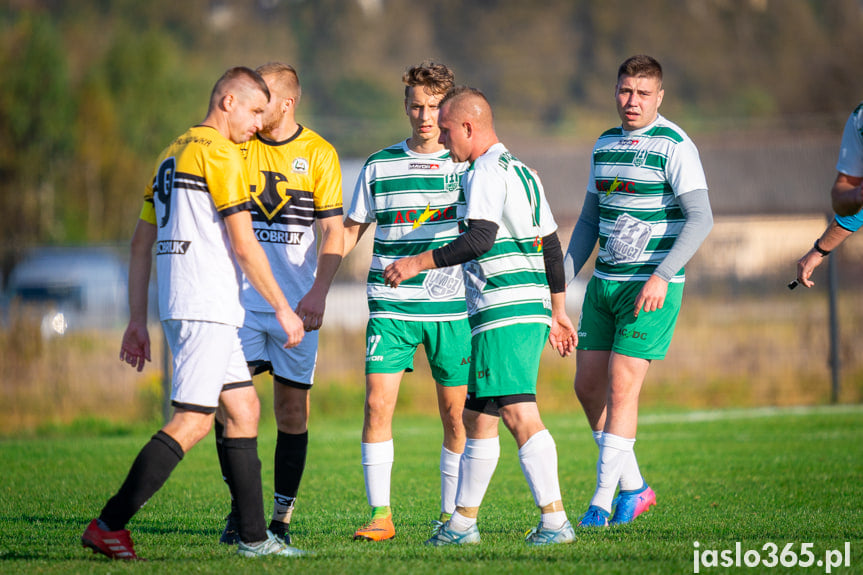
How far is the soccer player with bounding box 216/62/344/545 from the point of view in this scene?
5633 mm

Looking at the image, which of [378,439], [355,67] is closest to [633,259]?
[378,439]

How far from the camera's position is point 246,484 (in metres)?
5.00

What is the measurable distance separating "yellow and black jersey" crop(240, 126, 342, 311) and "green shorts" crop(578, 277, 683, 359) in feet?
5.80

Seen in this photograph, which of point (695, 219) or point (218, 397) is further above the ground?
point (695, 219)

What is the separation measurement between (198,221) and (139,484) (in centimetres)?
130

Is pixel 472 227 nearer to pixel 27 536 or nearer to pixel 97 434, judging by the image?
pixel 27 536

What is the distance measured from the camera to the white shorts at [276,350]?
18.3 ft

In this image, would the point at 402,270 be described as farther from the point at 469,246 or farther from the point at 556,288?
the point at 556,288

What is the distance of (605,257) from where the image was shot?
6.15 m

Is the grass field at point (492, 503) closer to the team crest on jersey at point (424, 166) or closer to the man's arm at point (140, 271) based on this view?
the man's arm at point (140, 271)

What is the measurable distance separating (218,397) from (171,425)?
Answer: 26 cm

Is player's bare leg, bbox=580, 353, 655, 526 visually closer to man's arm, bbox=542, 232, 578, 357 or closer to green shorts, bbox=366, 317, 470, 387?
man's arm, bbox=542, 232, 578, 357

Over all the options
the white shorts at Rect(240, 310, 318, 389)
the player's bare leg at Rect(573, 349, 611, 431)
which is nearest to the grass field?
the player's bare leg at Rect(573, 349, 611, 431)

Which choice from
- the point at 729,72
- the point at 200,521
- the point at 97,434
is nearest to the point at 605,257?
the point at 200,521
